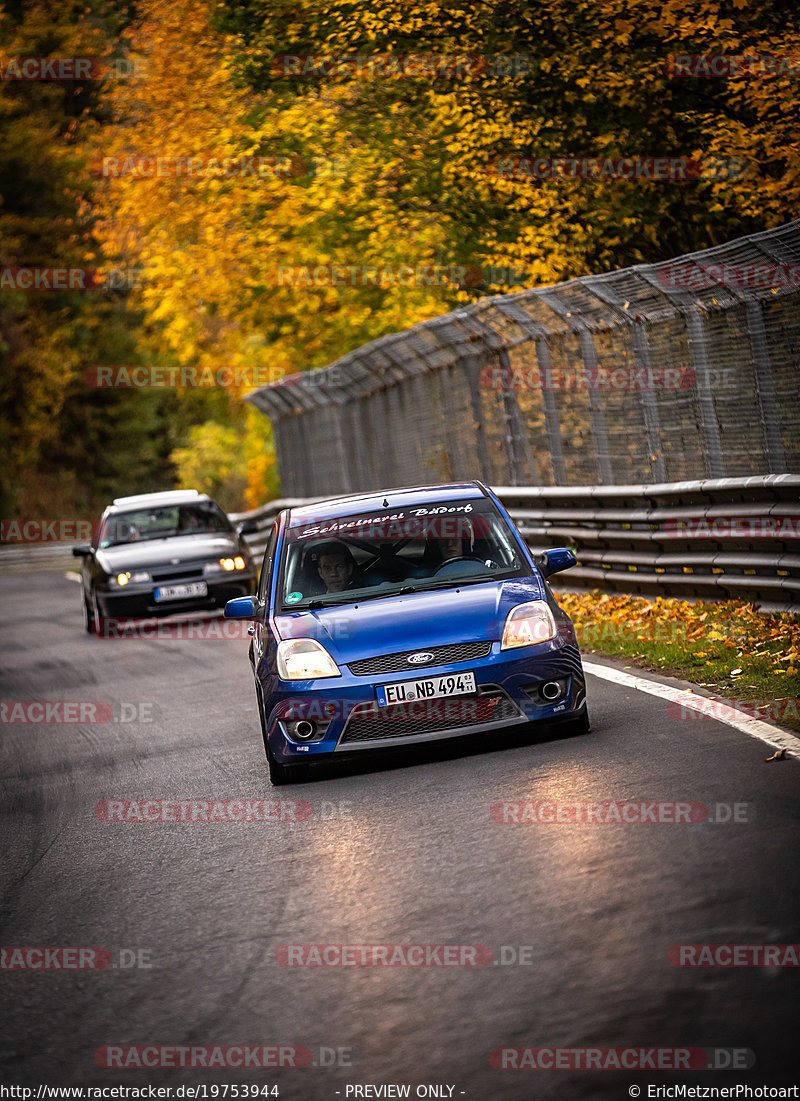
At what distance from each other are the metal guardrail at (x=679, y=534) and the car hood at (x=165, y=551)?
3960 millimetres

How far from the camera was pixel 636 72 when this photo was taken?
1850 cm

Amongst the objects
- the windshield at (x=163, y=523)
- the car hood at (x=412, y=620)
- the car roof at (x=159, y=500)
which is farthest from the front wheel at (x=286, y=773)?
the car roof at (x=159, y=500)

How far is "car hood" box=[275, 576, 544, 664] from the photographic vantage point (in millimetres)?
8406

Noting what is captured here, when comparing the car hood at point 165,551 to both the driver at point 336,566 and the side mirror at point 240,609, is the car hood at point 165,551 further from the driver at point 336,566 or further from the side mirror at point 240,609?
the driver at point 336,566

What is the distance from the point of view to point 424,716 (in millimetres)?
8273

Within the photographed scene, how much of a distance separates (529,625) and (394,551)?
1.34 m

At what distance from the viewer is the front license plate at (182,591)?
758 inches

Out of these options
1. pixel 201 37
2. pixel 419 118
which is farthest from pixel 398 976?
pixel 201 37

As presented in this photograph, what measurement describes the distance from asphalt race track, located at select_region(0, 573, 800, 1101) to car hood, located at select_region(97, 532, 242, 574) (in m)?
9.61

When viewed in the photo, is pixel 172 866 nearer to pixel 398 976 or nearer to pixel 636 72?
pixel 398 976

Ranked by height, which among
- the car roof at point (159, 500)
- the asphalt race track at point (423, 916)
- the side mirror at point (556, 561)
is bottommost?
the asphalt race track at point (423, 916)

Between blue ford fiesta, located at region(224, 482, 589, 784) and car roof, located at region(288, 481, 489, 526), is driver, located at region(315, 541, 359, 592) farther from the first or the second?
car roof, located at region(288, 481, 489, 526)

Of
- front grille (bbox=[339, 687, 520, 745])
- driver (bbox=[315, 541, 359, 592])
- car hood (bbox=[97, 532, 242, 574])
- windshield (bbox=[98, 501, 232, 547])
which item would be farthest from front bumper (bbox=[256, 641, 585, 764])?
windshield (bbox=[98, 501, 232, 547])

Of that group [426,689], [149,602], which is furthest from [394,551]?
[149,602]
